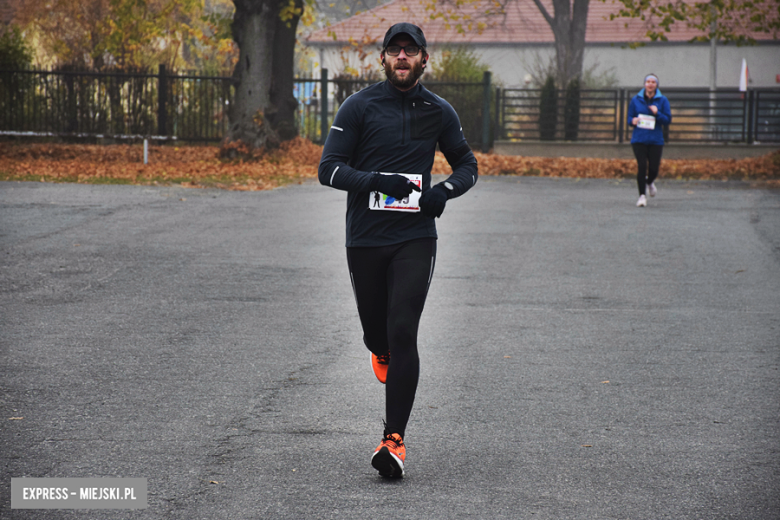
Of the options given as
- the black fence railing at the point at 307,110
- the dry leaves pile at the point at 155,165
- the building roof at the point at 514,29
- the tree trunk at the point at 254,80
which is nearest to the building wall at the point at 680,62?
the building roof at the point at 514,29

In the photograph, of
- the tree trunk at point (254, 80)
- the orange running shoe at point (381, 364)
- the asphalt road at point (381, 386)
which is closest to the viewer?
the asphalt road at point (381, 386)

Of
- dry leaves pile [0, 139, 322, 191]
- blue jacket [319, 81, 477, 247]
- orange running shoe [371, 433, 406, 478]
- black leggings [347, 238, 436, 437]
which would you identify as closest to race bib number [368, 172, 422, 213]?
blue jacket [319, 81, 477, 247]

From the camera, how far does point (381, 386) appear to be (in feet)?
18.5

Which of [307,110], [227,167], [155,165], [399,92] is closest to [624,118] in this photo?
[307,110]

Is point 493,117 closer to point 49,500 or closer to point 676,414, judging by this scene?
point 676,414

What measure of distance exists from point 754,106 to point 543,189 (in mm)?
11544

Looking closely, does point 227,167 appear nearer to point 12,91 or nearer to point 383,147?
point 12,91

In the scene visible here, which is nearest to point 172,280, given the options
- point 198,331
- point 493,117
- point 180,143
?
point 198,331

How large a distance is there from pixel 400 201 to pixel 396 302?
47 centimetres

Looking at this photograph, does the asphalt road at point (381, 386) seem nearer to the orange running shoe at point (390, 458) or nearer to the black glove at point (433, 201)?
the orange running shoe at point (390, 458)

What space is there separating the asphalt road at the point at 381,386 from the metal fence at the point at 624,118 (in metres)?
15.7

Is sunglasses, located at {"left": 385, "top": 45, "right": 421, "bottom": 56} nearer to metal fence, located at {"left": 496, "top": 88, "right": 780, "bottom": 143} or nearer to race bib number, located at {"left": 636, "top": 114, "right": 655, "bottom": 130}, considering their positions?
race bib number, located at {"left": 636, "top": 114, "right": 655, "bottom": 130}

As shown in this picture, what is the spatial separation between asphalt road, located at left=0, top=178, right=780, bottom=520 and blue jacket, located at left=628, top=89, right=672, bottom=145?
10.8 feet

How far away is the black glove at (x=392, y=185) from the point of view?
4199 millimetres
